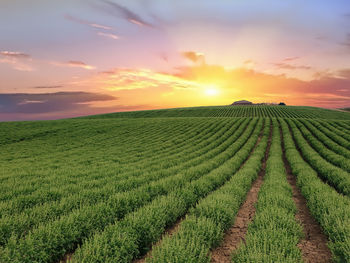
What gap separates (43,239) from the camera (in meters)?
3.48

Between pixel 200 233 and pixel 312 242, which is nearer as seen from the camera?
pixel 200 233

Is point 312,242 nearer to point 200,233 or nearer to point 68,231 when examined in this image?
point 200,233

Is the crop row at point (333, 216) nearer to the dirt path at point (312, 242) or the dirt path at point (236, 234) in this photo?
the dirt path at point (312, 242)

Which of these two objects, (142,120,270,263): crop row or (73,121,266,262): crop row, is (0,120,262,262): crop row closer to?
(73,121,266,262): crop row

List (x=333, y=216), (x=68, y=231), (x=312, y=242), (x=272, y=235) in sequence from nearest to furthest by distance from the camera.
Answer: (x=272, y=235) → (x=68, y=231) → (x=312, y=242) → (x=333, y=216)

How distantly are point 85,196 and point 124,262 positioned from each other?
10.2 feet

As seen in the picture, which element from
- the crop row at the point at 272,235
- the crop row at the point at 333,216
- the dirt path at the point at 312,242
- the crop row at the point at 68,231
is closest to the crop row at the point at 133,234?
the crop row at the point at 68,231

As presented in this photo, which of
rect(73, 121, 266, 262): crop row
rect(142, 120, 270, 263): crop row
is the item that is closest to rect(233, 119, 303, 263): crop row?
rect(142, 120, 270, 263): crop row

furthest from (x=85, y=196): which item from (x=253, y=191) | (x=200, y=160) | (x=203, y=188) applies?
(x=200, y=160)

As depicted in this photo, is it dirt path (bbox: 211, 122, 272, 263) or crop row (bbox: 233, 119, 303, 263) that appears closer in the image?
crop row (bbox: 233, 119, 303, 263)

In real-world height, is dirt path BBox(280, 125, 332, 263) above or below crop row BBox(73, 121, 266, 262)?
below

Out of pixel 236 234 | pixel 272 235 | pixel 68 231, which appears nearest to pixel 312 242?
pixel 272 235

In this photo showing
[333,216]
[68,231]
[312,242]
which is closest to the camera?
[68,231]

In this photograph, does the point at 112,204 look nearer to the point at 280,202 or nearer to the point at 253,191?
the point at 280,202
